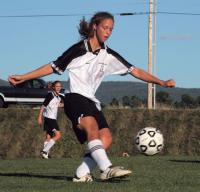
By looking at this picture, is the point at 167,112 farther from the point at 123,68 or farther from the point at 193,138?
the point at 123,68

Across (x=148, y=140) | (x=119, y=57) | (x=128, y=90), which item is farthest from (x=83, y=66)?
Answer: (x=128, y=90)

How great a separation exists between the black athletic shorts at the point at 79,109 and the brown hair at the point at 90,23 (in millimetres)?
793

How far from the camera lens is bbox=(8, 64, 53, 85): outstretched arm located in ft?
29.6

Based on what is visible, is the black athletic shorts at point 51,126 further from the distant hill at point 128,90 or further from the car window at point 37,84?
the distant hill at point 128,90

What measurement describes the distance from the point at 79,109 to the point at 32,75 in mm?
711

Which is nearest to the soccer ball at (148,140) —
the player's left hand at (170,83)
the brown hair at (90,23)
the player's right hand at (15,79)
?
the player's left hand at (170,83)

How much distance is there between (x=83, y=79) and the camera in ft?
30.0

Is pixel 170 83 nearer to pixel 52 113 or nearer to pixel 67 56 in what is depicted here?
pixel 67 56

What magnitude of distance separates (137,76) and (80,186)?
185 cm

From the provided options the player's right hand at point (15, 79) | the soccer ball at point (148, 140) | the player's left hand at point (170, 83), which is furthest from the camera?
the soccer ball at point (148, 140)

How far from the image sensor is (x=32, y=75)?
9055 mm

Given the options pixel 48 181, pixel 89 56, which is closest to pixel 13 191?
pixel 48 181

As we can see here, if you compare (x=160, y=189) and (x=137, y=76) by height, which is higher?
(x=137, y=76)

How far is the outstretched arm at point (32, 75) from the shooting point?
901 cm
